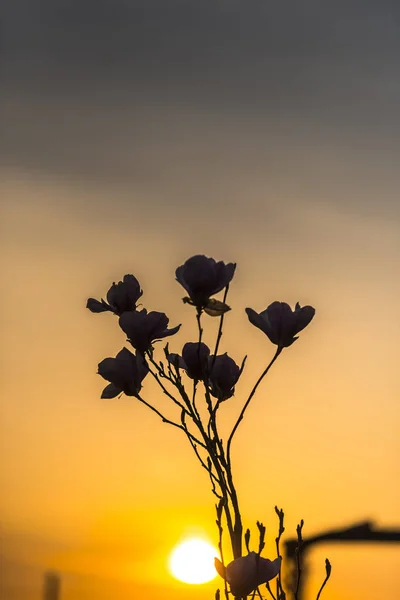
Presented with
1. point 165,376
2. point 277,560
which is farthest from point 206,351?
point 277,560

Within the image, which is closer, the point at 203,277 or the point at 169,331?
the point at 203,277

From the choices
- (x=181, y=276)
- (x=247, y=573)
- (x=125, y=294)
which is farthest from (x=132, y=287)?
(x=247, y=573)

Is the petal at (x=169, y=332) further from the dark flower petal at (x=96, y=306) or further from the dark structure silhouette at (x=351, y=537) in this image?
the dark structure silhouette at (x=351, y=537)

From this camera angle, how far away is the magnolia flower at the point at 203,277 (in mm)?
1203

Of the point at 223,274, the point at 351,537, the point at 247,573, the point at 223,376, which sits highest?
the point at 351,537

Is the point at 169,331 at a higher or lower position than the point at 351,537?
lower

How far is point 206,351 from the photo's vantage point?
1295 mm

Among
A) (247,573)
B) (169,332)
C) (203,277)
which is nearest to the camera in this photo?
(247,573)

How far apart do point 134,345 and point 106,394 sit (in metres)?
0.12

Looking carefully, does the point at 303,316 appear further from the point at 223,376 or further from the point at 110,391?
the point at 110,391

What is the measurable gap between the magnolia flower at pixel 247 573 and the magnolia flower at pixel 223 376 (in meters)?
0.27

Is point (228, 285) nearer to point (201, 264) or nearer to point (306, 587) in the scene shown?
point (201, 264)

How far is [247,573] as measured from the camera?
1073 mm

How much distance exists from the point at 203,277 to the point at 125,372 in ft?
0.68
